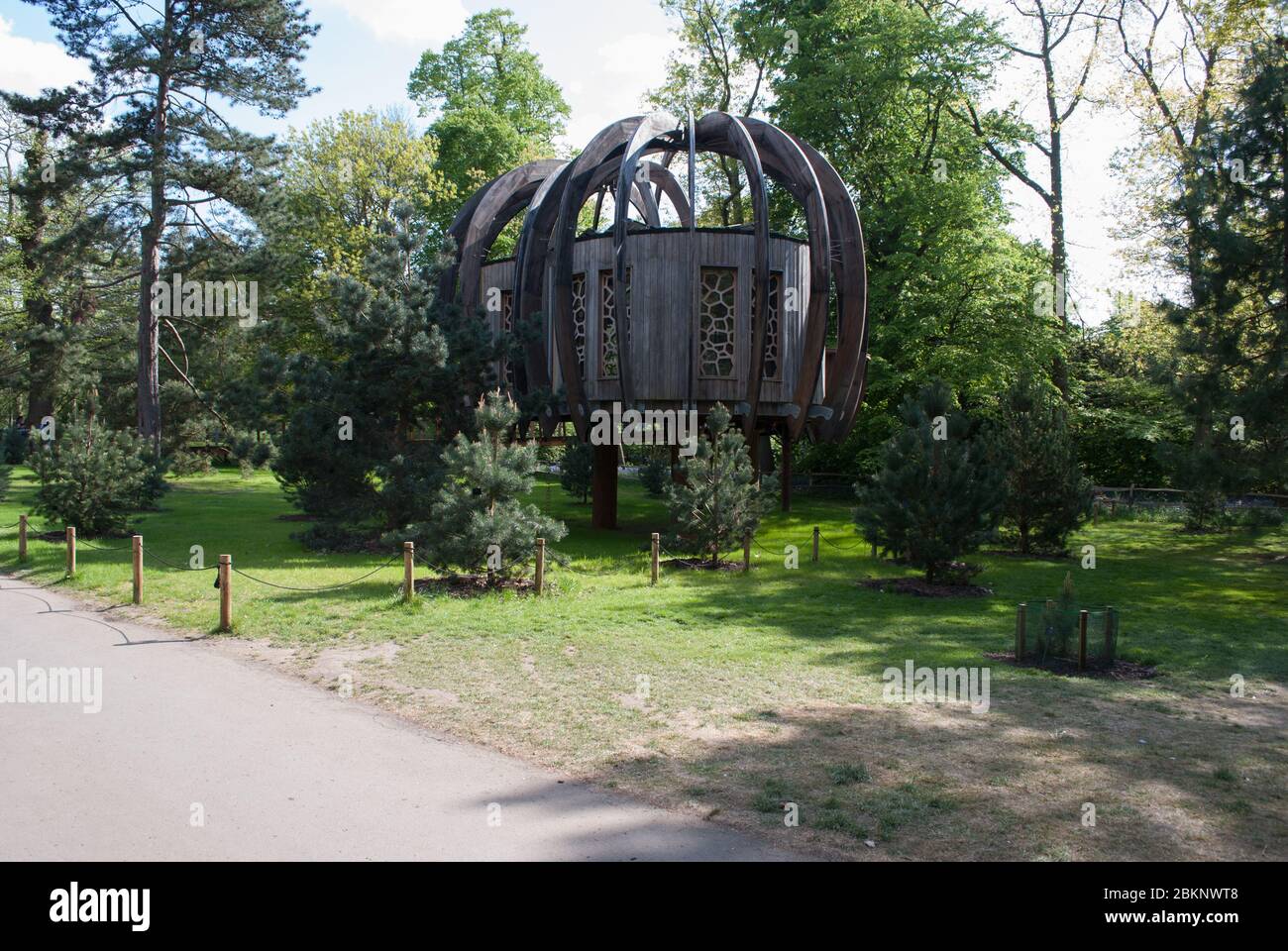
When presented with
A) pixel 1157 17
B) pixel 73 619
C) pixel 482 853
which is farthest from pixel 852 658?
pixel 1157 17

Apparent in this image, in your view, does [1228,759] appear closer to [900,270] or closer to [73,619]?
[73,619]

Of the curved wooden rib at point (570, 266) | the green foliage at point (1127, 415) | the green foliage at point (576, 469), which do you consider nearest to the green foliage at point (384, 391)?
the curved wooden rib at point (570, 266)

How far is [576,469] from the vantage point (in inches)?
1335

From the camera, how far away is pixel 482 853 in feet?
19.1

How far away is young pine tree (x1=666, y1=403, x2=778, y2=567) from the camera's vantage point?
65.0 ft

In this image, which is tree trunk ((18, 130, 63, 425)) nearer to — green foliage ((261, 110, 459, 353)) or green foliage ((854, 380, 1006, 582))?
green foliage ((261, 110, 459, 353))

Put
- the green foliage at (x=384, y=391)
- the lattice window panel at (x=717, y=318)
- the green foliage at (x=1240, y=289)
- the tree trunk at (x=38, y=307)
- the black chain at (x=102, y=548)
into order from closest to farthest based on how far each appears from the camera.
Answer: the green foliage at (x=1240, y=289) < the green foliage at (x=384, y=391) < the black chain at (x=102, y=548) < the lattice window panel at (x=717, y=318) < the tree trunk at (x=38, y=307)

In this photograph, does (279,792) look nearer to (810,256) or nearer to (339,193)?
(810,256)

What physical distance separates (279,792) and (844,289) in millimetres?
20320

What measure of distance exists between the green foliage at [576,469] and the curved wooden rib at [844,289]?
1039cm

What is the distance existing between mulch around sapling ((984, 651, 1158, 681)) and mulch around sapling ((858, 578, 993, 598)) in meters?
4.88

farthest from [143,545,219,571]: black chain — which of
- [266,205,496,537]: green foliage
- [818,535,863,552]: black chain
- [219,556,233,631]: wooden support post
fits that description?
[818,535,863,552]: black chain

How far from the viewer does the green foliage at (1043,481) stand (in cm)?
2208

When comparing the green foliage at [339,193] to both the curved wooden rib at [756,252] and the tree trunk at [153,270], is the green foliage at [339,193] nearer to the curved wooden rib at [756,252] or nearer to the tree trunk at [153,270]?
the tree trunk at [153,270]
